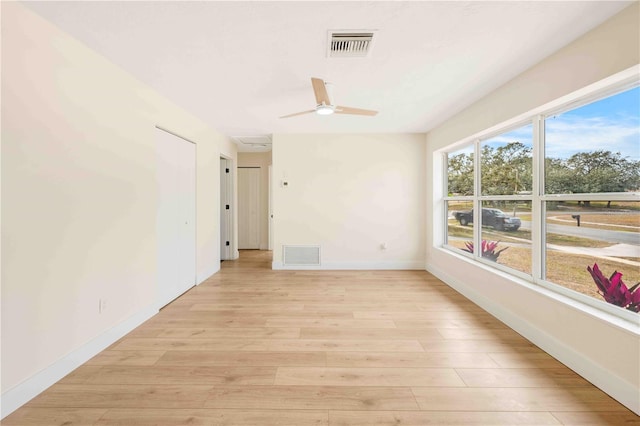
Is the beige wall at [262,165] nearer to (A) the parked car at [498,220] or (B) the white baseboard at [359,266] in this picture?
(B) the white baseboard at [359,266]

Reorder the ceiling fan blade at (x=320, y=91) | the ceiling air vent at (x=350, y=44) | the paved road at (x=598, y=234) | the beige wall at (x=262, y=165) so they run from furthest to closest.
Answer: the beige wall at (x=262, y=165)
the ceiling fan blade at (x=320, y=91)
the ceiling air vent at (x=350, y=44)
the paved road at (x=598, y=234)

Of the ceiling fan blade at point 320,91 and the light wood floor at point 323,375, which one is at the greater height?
the ceiling fan blade at point 320,91

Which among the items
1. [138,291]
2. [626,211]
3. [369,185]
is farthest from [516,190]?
[138,291]

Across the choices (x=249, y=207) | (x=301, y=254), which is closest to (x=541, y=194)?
(x=301, y=254)

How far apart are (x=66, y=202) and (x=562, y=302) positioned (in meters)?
3.70

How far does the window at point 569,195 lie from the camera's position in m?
1.82

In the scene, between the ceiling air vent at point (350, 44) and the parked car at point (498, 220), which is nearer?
the ceiling air vent at point (350, 44)

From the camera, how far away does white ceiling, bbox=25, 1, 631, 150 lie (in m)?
1.68

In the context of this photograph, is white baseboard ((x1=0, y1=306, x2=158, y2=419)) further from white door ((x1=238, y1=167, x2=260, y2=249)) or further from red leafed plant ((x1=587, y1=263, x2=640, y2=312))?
white door ((x1=238, y1=167, x2=260, y2=249))

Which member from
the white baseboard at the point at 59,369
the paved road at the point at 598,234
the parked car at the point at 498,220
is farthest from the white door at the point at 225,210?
the paved road at the point at 598,234

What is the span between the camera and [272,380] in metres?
1.86

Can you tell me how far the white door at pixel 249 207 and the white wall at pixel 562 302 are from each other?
490 cm

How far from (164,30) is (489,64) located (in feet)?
8.40

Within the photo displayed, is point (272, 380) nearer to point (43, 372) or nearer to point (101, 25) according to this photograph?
point (43, 372)
